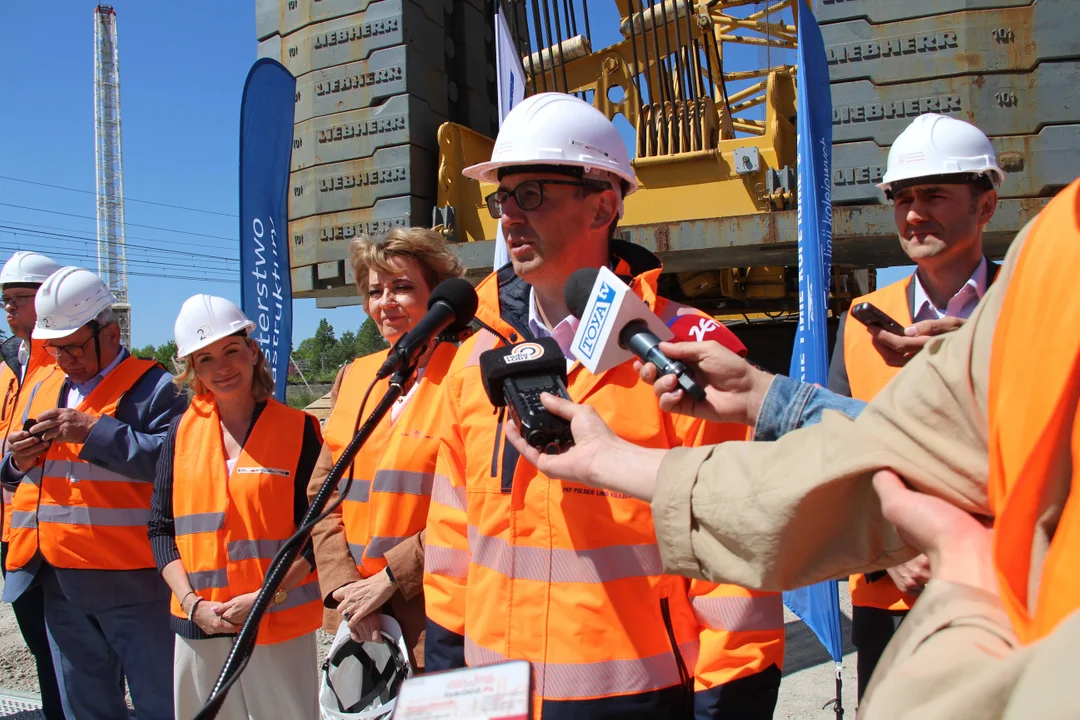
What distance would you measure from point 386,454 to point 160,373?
178 centimetres

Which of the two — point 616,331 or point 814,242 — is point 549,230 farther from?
point 814,242

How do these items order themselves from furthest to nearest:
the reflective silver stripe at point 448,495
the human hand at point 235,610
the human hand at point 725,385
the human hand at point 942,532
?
1. the human hand at point 235,610
2. the reflective silver stripe at point 448,495
3. the human hand at point 725,385
4. the human hand at point 942,532

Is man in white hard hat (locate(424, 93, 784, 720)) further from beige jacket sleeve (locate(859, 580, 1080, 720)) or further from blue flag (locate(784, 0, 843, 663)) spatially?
blue flag (locate(784, 0, 843, 663))

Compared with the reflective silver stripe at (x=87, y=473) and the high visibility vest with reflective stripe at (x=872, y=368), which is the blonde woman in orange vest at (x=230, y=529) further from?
the high visibility vest with reflective stripe at (x=872, y=368)

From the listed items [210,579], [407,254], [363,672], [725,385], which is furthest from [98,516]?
[725,385]

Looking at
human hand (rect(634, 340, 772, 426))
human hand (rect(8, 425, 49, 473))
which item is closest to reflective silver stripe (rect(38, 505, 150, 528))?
human hand (rect(8, 425, 49, 473))

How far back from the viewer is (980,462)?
89cm

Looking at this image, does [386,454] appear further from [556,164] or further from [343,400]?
[556,164]

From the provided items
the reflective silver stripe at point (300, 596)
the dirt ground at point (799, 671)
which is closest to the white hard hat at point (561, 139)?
the reflective silver stripe at point (300, 596)

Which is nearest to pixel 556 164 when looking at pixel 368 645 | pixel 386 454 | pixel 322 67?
pixel 386 454

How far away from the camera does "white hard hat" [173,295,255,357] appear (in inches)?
130

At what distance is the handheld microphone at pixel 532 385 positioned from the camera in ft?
4.96

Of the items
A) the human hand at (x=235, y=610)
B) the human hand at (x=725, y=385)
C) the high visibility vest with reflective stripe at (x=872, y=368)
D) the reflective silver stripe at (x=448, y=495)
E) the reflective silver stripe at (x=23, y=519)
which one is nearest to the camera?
the human hand at (x=725, y=385)

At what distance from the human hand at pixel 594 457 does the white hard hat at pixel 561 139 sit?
744mm
